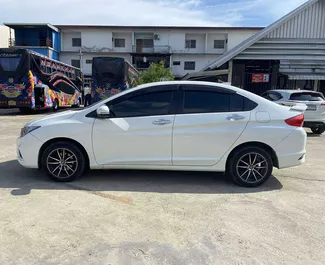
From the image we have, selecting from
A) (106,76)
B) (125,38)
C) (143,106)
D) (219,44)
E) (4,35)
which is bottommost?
(143,106)

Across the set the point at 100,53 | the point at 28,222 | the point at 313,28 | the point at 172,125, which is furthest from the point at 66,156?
the point at 100,53

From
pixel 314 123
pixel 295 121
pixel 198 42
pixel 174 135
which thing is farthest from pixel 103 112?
pixel 198 42

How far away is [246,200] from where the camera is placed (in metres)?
4.34

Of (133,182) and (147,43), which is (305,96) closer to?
(133,182)

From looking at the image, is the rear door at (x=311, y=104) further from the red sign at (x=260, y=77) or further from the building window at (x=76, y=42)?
the building window at (x=76, y=42)

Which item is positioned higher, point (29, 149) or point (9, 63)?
point (9, 63)

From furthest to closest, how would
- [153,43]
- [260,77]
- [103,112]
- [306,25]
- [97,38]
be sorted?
[153,43], [97,38], [260,77], [306,25], [103,112]

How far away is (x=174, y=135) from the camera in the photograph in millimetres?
4750

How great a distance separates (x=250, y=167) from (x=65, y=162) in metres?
3.07

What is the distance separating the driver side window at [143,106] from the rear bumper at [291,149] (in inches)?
76.6

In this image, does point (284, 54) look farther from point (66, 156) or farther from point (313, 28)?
point (66, 156)

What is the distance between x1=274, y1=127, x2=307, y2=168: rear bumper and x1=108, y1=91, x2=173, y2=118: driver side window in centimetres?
195

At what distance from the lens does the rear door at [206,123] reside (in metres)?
4.75

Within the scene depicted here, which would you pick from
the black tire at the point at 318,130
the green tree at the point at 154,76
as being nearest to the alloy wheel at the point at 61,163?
the black tire at the point at 318,130
